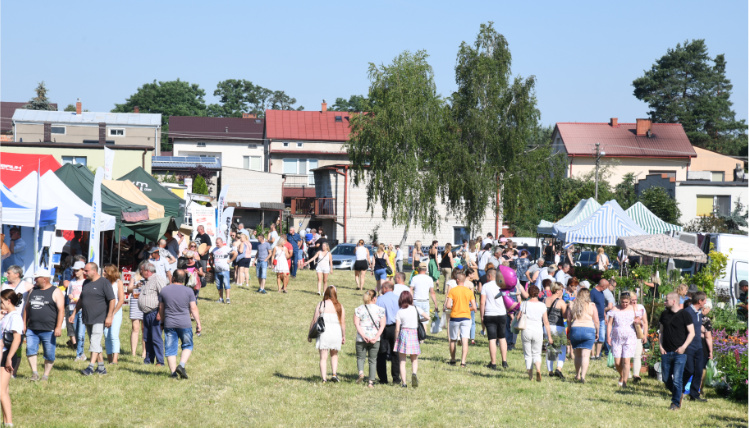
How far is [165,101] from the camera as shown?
105250 millimetres

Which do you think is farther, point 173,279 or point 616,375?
point 616,375

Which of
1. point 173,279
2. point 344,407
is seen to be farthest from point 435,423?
point 173,279

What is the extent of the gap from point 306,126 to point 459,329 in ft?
182

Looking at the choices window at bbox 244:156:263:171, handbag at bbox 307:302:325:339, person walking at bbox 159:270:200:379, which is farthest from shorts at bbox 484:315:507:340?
window at bbox 244:156:263:171

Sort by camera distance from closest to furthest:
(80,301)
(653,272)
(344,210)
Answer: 1. (80,301)
2. (653,272)
3. (344,210)

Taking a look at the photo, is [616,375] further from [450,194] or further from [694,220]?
[694,220]

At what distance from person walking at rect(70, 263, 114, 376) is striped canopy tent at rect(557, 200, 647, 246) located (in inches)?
669

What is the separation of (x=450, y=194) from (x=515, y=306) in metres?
25.3

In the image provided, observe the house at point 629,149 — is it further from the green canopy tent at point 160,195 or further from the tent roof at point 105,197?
the tent roof at point 105,197

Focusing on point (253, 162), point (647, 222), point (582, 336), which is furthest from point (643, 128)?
point (582, 336)

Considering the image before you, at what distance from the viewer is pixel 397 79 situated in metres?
38.1

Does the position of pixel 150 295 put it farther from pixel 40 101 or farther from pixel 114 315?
pixel 40 101

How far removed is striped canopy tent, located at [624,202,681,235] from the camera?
29578 millimetres

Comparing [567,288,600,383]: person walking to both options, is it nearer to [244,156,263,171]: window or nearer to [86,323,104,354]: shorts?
[86,323,104,354]: shorts
